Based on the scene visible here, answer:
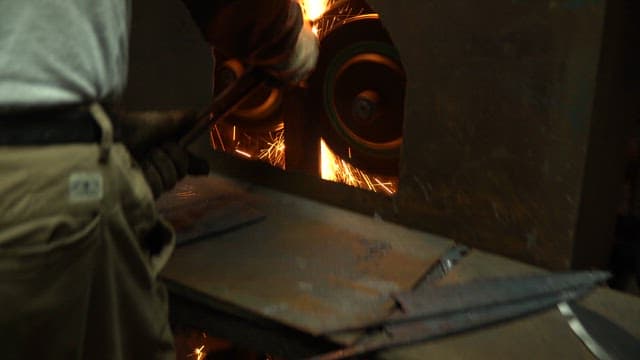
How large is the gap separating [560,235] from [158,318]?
683mm

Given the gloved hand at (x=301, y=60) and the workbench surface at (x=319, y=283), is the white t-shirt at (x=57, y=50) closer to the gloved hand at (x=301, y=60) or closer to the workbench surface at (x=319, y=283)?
the workbench surface at (x=319, y=283)

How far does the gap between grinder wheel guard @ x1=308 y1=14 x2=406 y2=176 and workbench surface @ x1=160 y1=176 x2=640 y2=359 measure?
0.16 meters

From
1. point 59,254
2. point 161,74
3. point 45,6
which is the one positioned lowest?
point 59,254

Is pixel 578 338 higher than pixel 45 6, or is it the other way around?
pixel 45 6

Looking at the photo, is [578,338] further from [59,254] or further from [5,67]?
[5,67]

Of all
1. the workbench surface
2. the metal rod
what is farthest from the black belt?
the metal rod

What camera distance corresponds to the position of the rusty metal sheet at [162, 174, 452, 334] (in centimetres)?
100

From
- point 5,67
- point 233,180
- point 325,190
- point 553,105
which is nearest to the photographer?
point 5,67

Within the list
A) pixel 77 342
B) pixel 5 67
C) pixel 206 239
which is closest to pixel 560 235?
pixel 206 239

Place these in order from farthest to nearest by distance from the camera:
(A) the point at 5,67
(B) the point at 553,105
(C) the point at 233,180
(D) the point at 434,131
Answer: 1. (C) the point at 233,180
2. (D) the point at 434,131
3. (B) the point at 553,105
4. (A) the point at 5,67

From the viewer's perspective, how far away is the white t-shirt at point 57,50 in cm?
71

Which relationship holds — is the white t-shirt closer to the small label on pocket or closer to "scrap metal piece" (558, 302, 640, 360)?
the small label on pocket

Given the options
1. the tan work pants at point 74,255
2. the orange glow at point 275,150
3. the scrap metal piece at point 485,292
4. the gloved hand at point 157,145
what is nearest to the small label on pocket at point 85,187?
the tan work pants at point 74,255

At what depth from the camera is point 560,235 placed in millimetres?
1145
